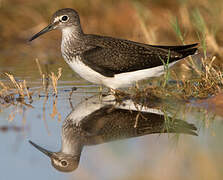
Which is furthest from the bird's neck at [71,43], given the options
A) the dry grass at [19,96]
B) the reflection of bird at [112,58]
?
the dry grass at [19,96]

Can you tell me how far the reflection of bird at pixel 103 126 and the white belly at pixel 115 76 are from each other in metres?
0.54

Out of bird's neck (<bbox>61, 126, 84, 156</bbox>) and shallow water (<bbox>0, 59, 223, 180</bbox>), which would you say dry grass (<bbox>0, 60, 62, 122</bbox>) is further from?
bird's neck (<bbox>61, 126, 84, 156</bbox>)

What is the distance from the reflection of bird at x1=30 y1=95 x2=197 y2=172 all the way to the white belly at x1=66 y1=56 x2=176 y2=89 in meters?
0.54

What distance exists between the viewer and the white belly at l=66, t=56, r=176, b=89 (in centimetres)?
801

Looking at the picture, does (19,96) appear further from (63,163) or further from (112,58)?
(63,163)

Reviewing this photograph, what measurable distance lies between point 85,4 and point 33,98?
7.27 m

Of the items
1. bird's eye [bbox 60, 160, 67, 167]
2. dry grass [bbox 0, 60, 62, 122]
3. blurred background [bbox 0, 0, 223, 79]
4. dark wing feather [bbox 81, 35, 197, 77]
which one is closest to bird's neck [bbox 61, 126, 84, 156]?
bird's eye [bbox 60, 160, 67, 167]

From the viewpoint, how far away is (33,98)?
8.23 meters

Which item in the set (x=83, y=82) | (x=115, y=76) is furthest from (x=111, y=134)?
(x=83, y=82)

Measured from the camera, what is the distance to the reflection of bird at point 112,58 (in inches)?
318

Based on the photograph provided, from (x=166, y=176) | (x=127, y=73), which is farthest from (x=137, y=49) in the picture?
(x=166, y=176)

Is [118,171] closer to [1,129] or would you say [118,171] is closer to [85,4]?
[1,129]

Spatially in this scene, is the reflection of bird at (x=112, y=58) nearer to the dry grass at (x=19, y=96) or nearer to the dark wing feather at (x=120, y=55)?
the dark wing feather at (x=120, y=55)

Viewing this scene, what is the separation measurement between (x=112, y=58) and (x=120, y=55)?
0.50 ft
